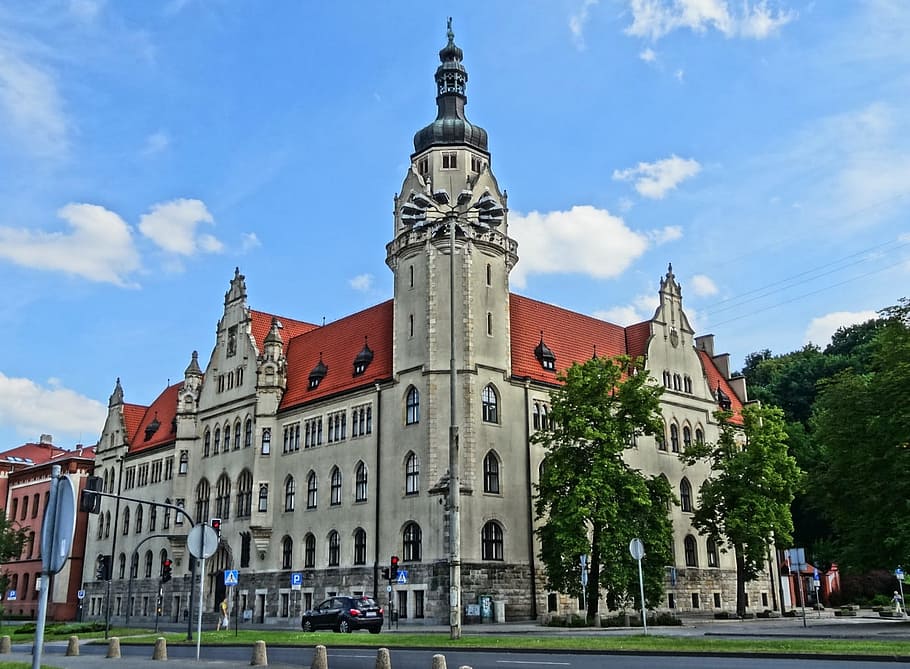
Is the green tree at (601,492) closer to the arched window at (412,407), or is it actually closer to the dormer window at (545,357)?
the arched window at (412,407)

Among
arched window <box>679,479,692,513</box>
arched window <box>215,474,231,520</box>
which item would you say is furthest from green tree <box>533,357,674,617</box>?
arched window <box>215,474,231,520</box>

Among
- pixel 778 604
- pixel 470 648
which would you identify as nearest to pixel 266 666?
pixel 470 648

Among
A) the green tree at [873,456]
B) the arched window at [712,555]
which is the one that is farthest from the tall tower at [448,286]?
the arched window at [712,555]

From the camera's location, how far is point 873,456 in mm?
38094

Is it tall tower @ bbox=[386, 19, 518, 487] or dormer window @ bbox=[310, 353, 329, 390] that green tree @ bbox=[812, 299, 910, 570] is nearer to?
tall tower @ bbox=[386, 19, 518, 487]

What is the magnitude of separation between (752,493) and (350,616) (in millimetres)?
24751

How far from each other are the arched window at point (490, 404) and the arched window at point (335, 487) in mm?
10396

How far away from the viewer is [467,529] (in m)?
44.9

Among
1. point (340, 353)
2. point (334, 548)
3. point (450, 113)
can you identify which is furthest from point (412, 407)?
point (450, 113)

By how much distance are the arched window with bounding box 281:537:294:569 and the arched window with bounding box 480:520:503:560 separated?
48.4ft

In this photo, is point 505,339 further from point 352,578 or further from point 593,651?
point 593,651

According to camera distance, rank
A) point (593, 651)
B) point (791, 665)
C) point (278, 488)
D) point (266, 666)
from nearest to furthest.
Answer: point (791, 665) → point (266, 666) → point (593, 651) → point (278, 488)

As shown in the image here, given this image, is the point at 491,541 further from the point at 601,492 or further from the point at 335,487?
the point at 335,487

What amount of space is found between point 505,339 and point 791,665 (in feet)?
111
